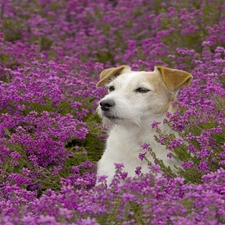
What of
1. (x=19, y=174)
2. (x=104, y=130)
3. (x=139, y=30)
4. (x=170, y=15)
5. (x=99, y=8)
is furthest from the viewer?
(x=99, y=8)

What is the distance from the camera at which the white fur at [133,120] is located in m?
4.86

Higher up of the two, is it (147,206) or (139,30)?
(147,206)

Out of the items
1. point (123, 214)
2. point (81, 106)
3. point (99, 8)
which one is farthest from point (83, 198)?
point (99, 8)

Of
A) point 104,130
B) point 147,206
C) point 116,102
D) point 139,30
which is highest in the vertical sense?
point 147,206

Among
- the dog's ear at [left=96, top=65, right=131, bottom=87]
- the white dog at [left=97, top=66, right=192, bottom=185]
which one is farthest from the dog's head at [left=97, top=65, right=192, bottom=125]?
the dog's ear at [left=96, top=65, right=131, bottom=87]

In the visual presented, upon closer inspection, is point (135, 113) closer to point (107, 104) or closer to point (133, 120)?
point (133, 120)

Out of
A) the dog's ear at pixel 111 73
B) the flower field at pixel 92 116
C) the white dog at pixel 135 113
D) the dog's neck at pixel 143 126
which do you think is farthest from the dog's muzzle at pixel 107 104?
the dog's ear at pixel 111 73

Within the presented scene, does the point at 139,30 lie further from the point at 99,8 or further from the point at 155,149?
the point at 155,149

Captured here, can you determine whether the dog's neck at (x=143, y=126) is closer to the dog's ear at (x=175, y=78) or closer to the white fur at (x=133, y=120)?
the white fur at (x=133, y=120)

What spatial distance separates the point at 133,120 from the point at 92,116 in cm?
153

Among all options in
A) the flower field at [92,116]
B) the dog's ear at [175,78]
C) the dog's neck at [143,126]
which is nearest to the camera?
the flower field at [92,116]

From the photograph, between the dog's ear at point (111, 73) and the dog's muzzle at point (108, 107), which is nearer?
the dog's muzzle at point (108, 107)

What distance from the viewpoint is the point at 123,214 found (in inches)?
128

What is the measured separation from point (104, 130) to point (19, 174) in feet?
4.28
